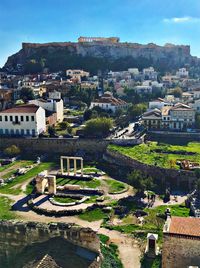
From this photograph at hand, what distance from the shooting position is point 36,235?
805 inches

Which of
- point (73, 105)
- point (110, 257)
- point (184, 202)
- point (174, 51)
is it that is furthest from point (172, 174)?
point (174, 51)

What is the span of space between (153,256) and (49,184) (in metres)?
17.3

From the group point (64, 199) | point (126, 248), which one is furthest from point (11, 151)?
point (126, 248)

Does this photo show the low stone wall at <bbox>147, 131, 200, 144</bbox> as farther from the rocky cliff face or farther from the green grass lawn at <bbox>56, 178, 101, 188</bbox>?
the rocky cliff face

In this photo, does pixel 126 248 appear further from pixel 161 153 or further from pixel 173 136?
pixel 173 136

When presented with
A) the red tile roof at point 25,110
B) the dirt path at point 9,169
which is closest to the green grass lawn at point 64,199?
the dirt path at point 9,169

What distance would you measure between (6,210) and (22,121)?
2366cm

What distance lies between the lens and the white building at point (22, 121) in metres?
57.7

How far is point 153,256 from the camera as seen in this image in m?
25.8

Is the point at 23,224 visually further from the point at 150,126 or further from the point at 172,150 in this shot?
the point at 150,126

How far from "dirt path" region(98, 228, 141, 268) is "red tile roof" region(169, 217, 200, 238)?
14.7 feet

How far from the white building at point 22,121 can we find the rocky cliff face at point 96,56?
53.8 metres

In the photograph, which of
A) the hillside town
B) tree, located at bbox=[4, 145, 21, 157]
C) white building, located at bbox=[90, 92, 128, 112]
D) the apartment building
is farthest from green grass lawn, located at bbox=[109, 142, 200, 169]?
white building, located at bbox=[90, 92, 128, 112]

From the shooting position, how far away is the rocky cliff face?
381 ft
